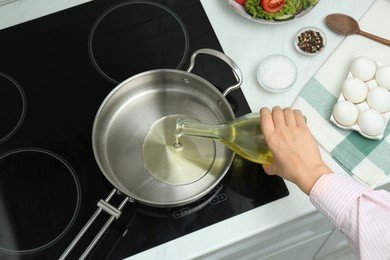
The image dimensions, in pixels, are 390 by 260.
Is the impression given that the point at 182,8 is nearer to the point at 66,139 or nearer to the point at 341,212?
the point at 66,139

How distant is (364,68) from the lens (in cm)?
80

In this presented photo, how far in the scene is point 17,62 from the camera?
89 centimetres

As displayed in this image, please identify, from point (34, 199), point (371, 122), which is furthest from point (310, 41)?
point (34, 199)

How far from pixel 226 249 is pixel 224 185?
0.37 feet

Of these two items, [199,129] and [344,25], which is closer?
[199,129]

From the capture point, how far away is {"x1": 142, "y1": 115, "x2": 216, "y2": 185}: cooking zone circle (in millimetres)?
781

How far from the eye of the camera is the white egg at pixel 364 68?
0.80 meters

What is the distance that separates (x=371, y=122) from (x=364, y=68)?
4.3 inches

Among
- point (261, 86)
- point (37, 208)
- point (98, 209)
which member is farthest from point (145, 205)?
point (261, 86)

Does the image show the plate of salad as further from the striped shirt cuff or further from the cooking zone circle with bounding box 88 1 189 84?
the striped shirt cuff

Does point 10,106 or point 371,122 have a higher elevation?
point 371,122

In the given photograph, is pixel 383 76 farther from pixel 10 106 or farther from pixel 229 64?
pixel 10 106

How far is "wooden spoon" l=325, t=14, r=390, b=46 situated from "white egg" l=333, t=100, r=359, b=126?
6.9 inches

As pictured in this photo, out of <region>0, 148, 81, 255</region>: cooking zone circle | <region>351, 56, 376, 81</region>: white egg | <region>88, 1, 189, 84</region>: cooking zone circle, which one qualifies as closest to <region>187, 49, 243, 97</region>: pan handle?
<region>88, 1, 189, 84</region>: cooking zone circle
